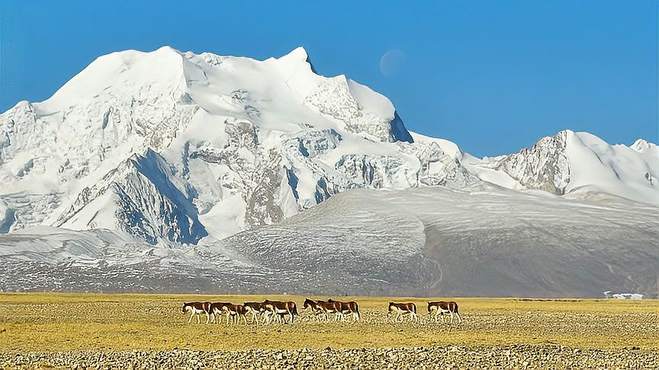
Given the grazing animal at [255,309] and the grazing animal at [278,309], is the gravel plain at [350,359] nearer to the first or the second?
the grazing animal at [278,309]

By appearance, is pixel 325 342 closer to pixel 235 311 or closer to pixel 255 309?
pixel 235 311

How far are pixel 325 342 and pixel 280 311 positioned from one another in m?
21.6

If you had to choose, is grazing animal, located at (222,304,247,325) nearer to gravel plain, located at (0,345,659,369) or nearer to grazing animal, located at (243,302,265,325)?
grazing animal, located at (243,302,265,325)

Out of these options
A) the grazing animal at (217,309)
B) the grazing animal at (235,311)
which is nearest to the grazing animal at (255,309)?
the grazing animal at (235,311)

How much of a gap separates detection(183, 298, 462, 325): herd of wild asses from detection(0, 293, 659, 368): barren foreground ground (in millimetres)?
1669

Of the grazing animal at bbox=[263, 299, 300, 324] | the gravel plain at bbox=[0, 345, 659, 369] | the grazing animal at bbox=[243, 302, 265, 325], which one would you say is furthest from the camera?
the grazing animal at bbox=[243, 302, 265, 325]

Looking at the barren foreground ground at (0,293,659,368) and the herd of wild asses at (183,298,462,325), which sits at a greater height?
the herd of wild asses at (183,298,462,325)

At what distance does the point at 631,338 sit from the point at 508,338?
8.49m

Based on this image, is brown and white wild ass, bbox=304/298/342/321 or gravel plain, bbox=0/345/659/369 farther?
brown and white wild ass, bbox=304/298/342/321

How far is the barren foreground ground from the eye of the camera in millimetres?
43406

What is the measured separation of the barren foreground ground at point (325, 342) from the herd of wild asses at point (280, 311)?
1.67m

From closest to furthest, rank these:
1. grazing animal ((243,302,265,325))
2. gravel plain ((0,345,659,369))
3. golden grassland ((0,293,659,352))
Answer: gravel plain ((0,345,659,369)) < golden grassland ((0,293,659,352)) < grazing animal ((243,302,265,325))

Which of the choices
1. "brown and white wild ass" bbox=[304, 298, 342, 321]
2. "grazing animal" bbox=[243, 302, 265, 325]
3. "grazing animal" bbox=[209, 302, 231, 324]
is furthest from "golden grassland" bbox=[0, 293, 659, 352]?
"grazing animal" bbox=[243, 302, 265, 325]

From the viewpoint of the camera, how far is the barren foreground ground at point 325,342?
43.4m
